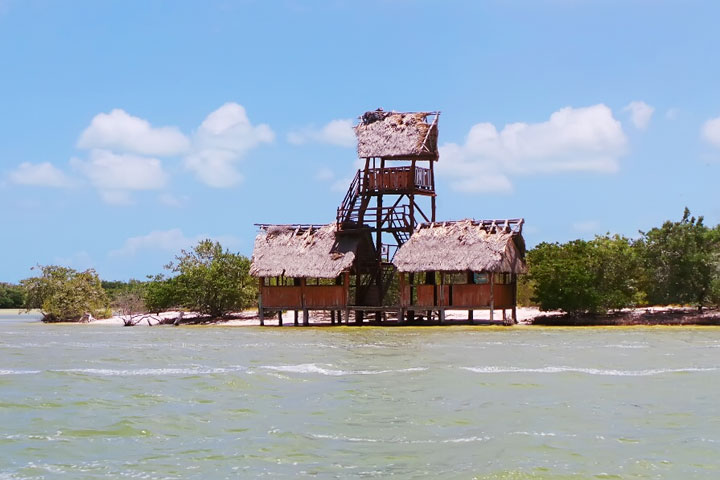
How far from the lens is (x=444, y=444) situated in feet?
33.6

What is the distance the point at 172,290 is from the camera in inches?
1732

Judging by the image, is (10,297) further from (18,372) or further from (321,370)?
(321,370)

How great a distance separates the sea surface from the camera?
30.5 feet

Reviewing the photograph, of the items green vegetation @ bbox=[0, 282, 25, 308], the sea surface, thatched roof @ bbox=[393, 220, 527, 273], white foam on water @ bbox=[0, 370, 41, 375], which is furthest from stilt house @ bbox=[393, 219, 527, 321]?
green vegetation @ bbox=[0, 282, 25, 308]

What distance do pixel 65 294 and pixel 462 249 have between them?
2273cm

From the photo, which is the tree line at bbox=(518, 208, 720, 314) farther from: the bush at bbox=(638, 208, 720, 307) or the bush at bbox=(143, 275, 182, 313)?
the bush at bbox=(143, 275, 182, 313)

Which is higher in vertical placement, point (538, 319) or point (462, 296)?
point (462, 296)

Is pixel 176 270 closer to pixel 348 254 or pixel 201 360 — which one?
pixel 348 254

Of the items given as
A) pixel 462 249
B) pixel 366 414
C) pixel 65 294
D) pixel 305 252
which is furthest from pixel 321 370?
pixel 65 294

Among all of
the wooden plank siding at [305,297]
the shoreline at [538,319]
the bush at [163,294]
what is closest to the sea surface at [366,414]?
the shoreline at [538,319]

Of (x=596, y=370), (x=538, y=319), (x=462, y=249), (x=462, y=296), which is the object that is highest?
(x=462, y=249)

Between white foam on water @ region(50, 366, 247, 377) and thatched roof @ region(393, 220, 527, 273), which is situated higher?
thatched roof @ region(393, 220, 527, 273)

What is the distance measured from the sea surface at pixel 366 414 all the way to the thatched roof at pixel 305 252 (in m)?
13.6

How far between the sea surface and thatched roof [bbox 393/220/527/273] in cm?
1086
